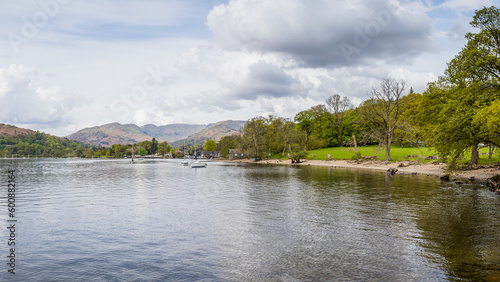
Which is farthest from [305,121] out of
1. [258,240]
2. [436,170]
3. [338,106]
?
[258,240]

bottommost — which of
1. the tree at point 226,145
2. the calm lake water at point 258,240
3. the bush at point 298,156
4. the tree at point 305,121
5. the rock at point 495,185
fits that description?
the calm lake water at point 258,240

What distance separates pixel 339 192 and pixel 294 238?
18.0 meters

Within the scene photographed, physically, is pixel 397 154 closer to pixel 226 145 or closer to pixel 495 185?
pixel 495 185

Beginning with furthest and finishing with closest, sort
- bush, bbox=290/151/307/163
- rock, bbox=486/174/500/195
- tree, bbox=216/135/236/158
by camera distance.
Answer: tree, bbox=216/135/236/158
bush, bbox=290/151/307/163
rock, bbox=486/174/500/195

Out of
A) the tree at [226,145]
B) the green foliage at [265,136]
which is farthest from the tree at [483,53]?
the tree at [226,145]

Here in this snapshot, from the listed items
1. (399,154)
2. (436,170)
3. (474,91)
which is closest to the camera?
(474,91)

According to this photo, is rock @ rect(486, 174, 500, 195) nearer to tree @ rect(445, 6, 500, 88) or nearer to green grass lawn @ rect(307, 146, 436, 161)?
tree @ rect(445, 6, 500, 88)

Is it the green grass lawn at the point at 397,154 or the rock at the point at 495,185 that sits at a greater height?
the green grass lawn at the point at 397,154

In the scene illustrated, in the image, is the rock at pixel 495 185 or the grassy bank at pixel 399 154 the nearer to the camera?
the rock at pixel 495 185

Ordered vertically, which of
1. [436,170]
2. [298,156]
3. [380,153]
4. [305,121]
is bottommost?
[436,170]

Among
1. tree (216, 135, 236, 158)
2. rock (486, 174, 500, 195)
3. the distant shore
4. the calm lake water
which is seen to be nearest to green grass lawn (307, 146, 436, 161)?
the distant shore

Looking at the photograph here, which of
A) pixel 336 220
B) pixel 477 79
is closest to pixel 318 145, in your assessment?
pixel 477 79

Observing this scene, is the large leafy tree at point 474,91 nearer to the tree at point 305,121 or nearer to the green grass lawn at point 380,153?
the green grass lawn at point 380,153

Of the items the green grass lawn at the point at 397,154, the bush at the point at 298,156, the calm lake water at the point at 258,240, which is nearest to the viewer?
the calm lake water at the point at 258,240
